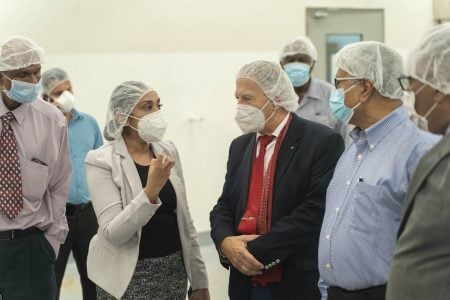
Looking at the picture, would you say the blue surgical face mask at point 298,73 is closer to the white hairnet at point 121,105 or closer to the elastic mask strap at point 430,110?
the white hairnet at point 121,105

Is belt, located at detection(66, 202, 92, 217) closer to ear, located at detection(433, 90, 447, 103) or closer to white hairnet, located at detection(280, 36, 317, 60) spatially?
white hairnet, located at detection(280, 36, 317, 60)

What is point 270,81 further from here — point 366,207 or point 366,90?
point 366,207

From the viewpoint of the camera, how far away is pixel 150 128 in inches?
114

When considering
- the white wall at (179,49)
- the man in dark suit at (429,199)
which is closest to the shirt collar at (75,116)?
the white wall at (179,49)

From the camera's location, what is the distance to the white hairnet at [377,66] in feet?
7.74

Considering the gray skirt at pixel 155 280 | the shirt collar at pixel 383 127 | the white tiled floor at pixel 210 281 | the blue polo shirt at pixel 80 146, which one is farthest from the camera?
the white tiled floor at pixel 210 281

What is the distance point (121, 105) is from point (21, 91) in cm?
53

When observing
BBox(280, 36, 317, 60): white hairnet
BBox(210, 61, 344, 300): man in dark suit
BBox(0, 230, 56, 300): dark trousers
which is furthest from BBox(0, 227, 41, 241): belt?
BBox(280, 36, 317, 60): white hairnet

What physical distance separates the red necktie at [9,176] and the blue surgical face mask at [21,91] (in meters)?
0.12

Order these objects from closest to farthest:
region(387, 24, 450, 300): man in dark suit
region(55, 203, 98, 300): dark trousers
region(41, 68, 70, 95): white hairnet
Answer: region(387, 24, 450, 300): man in dark suit
region(55, 203, 98, 300): dark trousers
region(41, 68, 70, 95): white hairnet

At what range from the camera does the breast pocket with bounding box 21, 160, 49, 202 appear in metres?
3.08

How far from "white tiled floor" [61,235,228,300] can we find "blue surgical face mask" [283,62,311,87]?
166 centimetres

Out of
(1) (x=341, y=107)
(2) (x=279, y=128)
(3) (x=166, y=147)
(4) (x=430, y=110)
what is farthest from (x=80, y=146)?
(4) (x=430, y=110)

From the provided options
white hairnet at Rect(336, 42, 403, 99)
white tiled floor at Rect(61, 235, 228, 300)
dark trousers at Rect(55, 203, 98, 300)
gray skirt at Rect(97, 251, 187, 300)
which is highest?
white hairnet at Rect(336, 42, 403, 99)
